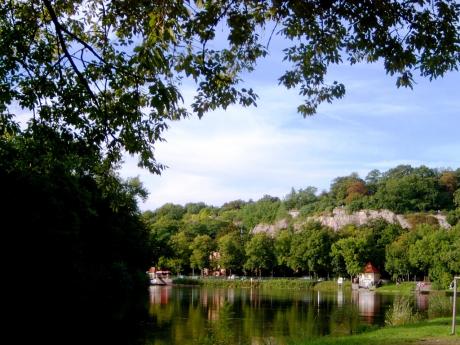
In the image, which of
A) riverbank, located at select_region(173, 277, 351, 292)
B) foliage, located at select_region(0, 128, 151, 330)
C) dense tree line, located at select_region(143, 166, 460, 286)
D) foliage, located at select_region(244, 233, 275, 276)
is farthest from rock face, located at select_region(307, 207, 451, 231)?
foliage, located at select_region(0, 128, 151, 330)

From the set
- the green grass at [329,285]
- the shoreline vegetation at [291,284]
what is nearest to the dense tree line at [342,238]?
the green grass at [329,285]

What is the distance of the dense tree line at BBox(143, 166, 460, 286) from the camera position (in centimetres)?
8794

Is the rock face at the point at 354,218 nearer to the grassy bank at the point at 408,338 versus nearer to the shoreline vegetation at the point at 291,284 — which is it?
the shoreline vegetation at the point at 291,284

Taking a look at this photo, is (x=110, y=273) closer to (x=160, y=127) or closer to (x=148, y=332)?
(x=148, y=332)

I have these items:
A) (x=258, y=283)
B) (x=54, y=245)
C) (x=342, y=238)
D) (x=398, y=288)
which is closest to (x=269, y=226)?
(x=342, y=238)

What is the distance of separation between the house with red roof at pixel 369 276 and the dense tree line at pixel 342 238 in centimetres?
164

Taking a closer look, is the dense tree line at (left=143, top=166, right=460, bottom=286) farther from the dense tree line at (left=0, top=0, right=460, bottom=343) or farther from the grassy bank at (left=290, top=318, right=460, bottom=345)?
the dense tree line at (left=0, top=0, right=460, bottom=343)

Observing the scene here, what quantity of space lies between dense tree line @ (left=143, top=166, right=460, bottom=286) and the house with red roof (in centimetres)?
164

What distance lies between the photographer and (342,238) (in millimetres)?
106438

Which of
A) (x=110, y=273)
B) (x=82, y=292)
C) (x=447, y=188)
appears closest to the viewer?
(x=82, y=292)

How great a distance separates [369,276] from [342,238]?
11.0m

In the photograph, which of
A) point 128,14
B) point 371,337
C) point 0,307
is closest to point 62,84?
point 128,14

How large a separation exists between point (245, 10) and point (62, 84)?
3.31 m

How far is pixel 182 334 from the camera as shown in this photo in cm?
2547
